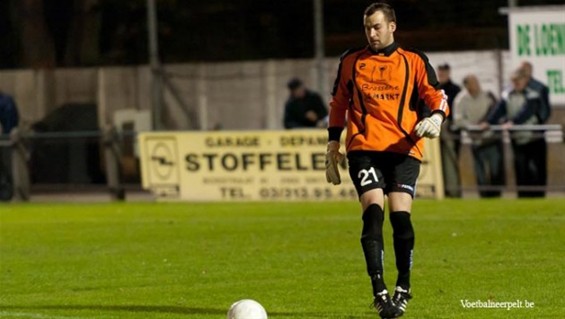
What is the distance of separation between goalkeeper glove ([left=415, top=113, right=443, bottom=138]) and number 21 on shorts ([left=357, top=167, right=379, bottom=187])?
416 mm

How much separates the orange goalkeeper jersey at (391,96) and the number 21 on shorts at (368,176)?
0.51 feet

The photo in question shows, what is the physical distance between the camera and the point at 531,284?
12.5 metres

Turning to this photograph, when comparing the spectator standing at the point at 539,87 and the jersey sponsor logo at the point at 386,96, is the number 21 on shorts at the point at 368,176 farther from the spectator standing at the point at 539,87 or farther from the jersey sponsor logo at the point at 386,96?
the spectator standing at the point at 539,87

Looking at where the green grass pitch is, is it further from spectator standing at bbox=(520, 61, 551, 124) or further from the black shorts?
spectator standing at bbox=(520, 61, 551, 124)

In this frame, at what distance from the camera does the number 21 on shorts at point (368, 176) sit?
10.7 m

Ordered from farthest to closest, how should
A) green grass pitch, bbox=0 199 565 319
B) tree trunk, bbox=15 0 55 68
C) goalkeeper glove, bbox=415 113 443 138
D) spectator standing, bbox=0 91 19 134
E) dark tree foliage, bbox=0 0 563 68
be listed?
tree trunk, bbox=15 0 55 68, spectator standing, bbox=0 91 19 134, dark tree foliage, bbox=0 0 563 68, green grass pitch, bbox=0 199 565 319, goalkeeper glove, bbox=415 113 443 138

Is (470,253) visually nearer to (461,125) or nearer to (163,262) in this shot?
(163,262)

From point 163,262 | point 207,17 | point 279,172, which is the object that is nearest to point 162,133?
point 279,172

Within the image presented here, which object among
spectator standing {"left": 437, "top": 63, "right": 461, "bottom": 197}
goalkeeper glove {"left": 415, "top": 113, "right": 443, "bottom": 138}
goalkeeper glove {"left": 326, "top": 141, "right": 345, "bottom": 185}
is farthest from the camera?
spectator standing {"left": 437, "top": 63, "right": 461, "bottom": 197}

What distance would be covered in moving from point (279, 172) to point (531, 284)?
1210 centimetres

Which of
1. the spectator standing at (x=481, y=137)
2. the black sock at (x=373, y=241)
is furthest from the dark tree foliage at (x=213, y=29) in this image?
the black sock at (x=373, y=241)

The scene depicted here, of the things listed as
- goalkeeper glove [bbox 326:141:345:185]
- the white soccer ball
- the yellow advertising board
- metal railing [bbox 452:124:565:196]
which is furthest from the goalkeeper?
metal railing [bbox 452:124:565:196]

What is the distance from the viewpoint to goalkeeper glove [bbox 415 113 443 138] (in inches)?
412

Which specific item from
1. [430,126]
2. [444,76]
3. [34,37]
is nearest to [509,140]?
[444,76]
